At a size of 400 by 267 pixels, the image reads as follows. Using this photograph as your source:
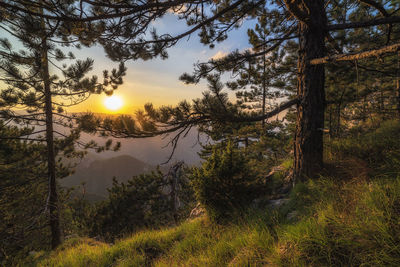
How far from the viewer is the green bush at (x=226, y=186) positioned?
10.6 ft

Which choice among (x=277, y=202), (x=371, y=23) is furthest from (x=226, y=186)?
(x=371, y=23)

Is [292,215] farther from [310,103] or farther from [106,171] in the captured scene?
[106,171]

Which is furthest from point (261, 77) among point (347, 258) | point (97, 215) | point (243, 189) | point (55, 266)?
point (97, 215)

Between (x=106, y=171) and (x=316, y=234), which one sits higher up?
(x=316, y=234)

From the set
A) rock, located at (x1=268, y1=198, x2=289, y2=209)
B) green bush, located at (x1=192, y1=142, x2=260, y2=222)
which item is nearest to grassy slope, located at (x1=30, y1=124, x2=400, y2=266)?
rock, located at (x1=268, y1=198, x2=289, y2=209)

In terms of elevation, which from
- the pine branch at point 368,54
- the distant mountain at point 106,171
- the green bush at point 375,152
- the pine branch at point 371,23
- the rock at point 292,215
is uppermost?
the pine branch at point 371,23

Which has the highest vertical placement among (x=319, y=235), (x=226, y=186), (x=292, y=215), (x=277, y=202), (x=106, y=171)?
(x=319, y=235)

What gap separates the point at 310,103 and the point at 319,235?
2.43 m

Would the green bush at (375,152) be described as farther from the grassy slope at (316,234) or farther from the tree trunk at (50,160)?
the tree trunk at (50,160)

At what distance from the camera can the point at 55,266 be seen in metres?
3.16

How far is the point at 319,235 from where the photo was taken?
61.9 inches

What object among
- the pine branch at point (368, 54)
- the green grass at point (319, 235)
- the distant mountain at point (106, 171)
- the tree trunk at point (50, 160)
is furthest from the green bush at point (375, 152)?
the distant mountain at point (106, 171)

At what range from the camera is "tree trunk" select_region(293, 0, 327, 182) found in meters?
3.04

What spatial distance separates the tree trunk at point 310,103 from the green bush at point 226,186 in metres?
1.09
